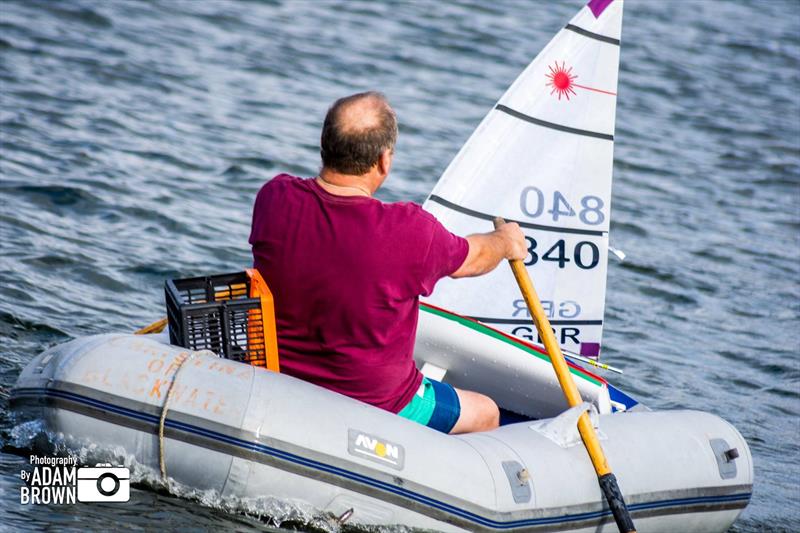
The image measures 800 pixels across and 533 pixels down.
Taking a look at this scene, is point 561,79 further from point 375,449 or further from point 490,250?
point 375,449

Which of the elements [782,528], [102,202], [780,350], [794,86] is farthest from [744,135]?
[782,528]

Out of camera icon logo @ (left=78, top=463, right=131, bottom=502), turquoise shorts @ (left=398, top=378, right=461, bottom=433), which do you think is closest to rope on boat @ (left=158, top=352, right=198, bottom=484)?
camera icon logo @ (left=78, top=463, right=131, bottom=502)

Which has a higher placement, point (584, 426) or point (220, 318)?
point (220, 318)

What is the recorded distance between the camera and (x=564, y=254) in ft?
18.5

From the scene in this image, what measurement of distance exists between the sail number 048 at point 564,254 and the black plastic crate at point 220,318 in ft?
5.94

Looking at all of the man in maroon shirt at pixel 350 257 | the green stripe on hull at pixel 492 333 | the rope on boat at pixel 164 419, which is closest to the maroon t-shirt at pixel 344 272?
the man in maroon shirt at pixel 350 257

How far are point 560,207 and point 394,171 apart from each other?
14.2 ft

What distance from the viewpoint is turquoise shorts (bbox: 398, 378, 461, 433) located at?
14.3ft

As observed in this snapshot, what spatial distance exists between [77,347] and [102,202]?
4059mm

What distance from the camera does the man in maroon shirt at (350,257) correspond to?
3.89 metres

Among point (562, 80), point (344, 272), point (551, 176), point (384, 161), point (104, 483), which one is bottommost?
point (104, 483)

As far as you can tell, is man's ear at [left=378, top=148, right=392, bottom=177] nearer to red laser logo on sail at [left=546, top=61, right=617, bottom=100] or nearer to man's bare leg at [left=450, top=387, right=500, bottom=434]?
man's bare leg at [left=450, top=387, right=500, bottom=434]

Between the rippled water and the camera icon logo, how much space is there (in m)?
0.06

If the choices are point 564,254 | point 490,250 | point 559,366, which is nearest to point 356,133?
point 490,250
